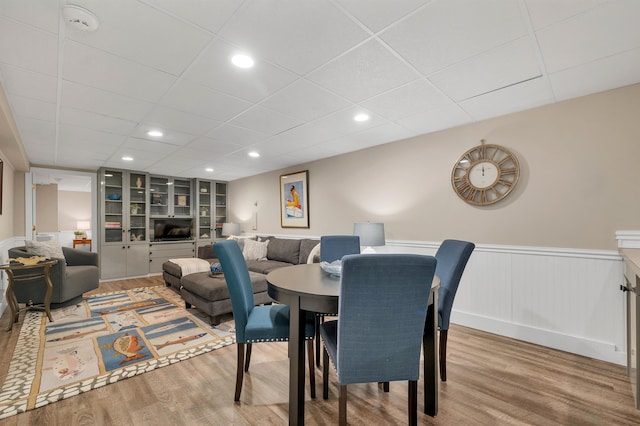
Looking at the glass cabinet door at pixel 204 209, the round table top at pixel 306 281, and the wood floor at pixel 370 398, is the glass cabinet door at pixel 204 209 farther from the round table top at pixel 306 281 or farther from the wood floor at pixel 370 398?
the round table top at pixel 306 281

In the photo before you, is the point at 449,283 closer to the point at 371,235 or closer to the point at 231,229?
the point at 371,235

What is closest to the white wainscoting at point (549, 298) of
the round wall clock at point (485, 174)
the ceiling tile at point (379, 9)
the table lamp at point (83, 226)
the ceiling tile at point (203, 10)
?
the round wall clock at point (485, 174)

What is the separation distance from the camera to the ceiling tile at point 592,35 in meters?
1.52

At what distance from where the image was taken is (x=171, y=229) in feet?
22.0

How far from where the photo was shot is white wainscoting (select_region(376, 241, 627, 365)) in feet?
7.98

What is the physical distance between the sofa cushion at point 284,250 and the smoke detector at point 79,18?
12.4ft

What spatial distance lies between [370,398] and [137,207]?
6.27 meters

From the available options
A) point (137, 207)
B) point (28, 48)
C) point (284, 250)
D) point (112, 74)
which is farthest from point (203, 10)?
point (137, 207)

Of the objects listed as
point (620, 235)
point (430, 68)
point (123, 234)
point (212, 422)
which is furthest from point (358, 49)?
point (123, 234)

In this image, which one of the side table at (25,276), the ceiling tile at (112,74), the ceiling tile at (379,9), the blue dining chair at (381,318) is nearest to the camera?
the blue dining chair at (381,318)

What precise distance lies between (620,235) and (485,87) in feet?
5.50

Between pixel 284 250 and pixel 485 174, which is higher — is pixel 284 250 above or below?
below

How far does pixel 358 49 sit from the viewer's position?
1829 mm

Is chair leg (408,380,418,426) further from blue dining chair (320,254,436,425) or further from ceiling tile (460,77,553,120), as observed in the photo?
ceiling tile (460,77,553,120)
